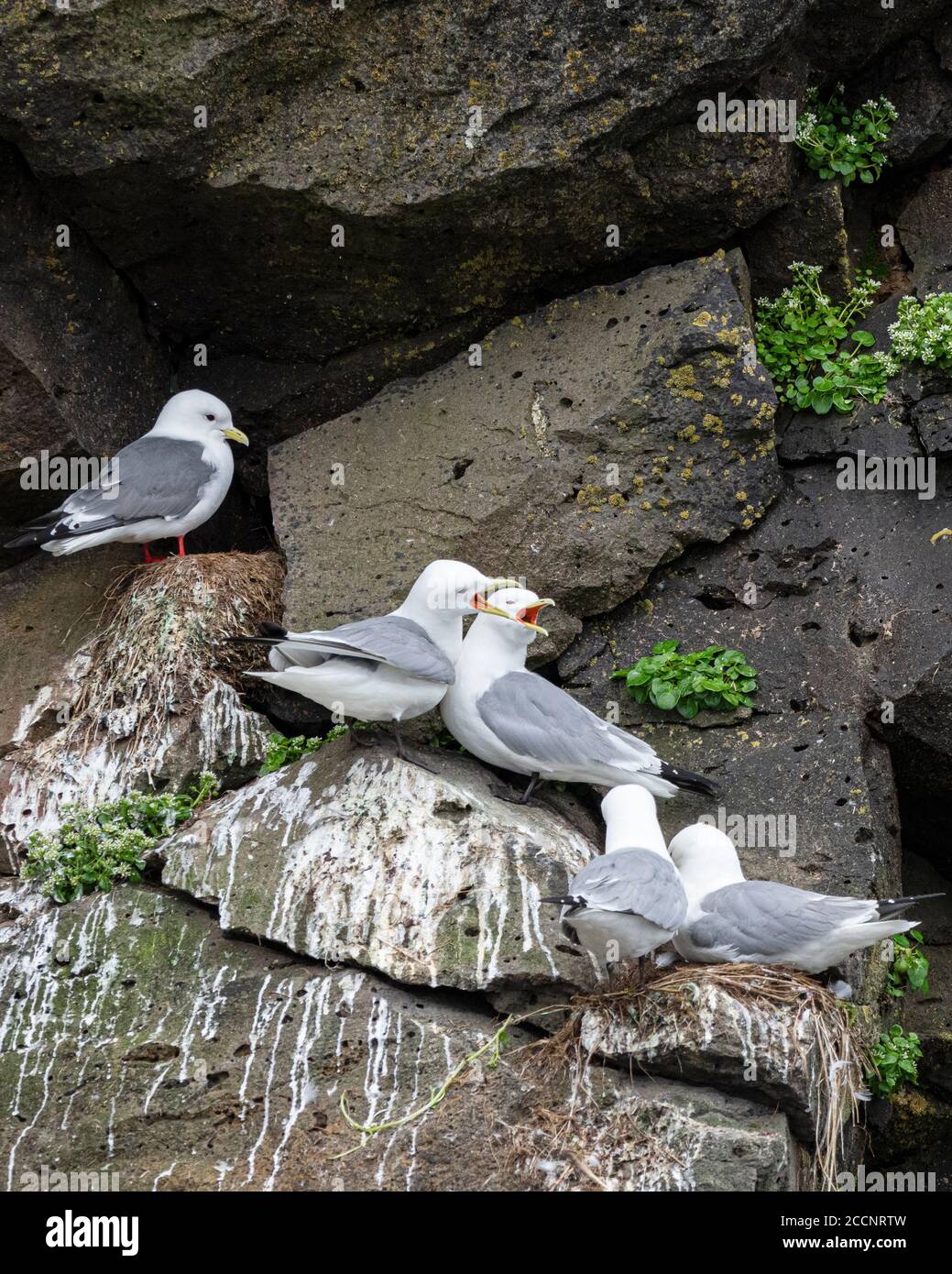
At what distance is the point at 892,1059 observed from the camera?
→ 6.35 meters

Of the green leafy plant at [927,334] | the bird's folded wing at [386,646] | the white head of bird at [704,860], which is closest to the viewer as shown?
the bird's folded wing at [386,646]

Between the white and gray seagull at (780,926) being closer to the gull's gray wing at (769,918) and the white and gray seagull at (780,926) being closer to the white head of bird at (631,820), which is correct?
the gull's gray wing at (769,918)

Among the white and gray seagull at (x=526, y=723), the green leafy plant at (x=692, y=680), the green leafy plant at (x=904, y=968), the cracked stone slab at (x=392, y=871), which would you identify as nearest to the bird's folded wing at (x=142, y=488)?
the cracked stone slab at (x=392, y=871)

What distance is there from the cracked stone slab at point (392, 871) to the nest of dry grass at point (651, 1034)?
0.25 metres

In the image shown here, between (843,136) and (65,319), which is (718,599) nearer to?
(843,136)

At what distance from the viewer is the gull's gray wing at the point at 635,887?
17.1ft

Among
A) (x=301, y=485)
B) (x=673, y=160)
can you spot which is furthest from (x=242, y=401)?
(x=673, y=160)

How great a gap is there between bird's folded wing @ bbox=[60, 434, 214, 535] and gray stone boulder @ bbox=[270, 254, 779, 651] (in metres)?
0.44

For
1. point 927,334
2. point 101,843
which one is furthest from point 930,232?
point 101,843

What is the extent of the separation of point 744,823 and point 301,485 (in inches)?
104

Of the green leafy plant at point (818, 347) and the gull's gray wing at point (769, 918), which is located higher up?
the green leafy plant at point (818, 347)

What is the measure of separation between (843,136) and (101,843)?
4.85 metres

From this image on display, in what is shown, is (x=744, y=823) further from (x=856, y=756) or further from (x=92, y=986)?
(x=92, y=986)

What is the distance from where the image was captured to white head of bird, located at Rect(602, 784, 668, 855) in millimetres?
5844
